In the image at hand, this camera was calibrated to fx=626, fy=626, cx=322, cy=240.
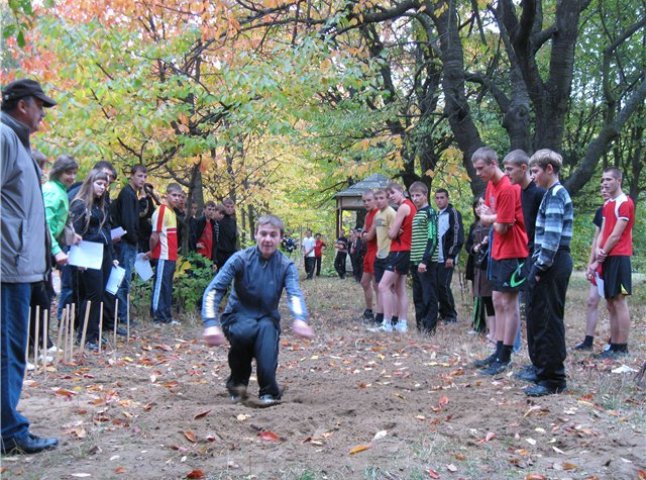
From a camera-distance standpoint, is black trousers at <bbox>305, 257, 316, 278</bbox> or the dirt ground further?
black trousers at <bbox>305, 257, 316, 278</bbox>

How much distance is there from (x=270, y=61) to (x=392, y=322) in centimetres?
432

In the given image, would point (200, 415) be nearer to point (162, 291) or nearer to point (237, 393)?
point (237, 393)

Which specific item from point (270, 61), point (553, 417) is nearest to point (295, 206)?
point (270, 61)

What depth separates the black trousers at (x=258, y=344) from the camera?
16.6 ft

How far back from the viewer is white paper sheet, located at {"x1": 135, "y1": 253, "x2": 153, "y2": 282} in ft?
29.9

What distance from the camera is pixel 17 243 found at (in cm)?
368

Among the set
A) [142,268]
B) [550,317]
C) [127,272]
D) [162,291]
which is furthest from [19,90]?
[162,291]

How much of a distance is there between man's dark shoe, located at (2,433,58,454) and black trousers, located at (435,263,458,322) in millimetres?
6594

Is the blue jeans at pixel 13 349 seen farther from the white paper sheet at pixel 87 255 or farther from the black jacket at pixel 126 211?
the black jacket at pixel 126 211

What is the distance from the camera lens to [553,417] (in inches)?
181

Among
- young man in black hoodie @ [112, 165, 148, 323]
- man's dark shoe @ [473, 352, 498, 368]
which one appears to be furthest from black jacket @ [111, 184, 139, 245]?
man's dark shoe @ [473, 352, 498, 368]

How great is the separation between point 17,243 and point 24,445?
1.21 m

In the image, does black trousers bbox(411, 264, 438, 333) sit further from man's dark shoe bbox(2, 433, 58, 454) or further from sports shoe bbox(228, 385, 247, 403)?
man's dark shoe bbox(2, 433, 58, 454)

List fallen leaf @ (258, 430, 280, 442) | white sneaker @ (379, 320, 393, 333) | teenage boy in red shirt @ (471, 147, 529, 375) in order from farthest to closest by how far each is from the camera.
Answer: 1. white sneaker @ (379, 320, 393, 333)
2. teenage boy in red shirt @ (471, 147, 529, 375)
3. fallen leaf @ (258, 430, 280, 442)
